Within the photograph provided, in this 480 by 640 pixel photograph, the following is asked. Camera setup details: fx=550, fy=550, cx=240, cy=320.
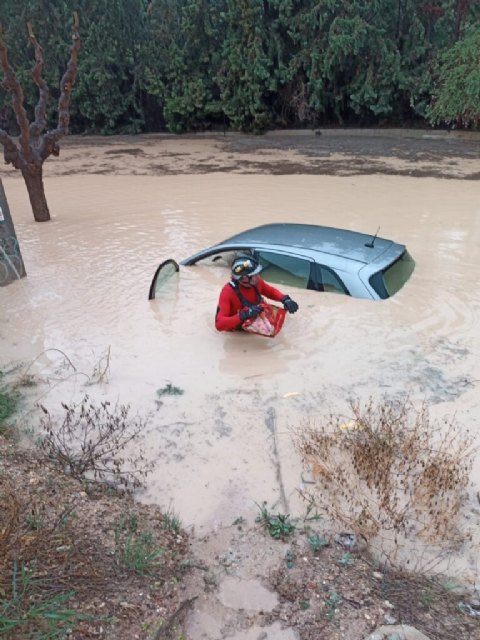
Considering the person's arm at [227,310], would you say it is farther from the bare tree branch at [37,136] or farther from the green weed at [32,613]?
the bare tree branch at [37,136]

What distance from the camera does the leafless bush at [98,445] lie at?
14.5 feet

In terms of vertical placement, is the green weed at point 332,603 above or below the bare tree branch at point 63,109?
below

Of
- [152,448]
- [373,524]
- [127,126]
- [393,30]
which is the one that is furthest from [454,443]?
[127,126]

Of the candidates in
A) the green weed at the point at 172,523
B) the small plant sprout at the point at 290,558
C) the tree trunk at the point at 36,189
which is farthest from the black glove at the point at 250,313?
the tree trunk at the point at 36,189

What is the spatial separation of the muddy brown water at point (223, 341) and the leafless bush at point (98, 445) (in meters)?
0.17

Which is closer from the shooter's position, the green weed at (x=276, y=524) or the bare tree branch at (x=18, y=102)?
the green weed at (x=276, y=524)

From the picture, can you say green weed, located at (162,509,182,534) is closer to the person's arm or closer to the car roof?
the person's arm

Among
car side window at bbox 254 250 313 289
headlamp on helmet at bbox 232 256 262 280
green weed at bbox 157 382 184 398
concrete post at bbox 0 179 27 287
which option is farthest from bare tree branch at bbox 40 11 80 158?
green weed at bbox 157 382 184 398

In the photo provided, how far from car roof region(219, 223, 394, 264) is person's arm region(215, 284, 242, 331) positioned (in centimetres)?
104

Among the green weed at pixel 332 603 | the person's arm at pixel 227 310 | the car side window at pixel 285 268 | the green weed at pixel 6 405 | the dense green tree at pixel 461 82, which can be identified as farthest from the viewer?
the dense green tree at pixel 461 82

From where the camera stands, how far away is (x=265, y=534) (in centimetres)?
388

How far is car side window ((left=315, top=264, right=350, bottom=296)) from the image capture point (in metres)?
6.57

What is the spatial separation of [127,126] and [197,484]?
2196cm

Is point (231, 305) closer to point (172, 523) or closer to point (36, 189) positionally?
point (172, 523)
